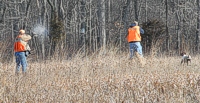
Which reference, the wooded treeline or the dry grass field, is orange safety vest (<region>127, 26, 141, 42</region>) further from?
the dry grass field

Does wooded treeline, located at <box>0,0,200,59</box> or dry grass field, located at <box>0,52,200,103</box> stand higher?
wooded treeline, located at <box>0,0,200,59</box>

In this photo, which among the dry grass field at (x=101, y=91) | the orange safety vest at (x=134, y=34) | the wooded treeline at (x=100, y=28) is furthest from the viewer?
the wooded treeline at (x=100, y=28)

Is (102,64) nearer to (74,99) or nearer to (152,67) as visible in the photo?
(152,67)

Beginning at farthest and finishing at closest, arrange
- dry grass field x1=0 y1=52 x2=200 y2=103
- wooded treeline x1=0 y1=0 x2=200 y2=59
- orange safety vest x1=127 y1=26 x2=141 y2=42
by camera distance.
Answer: wooded treeline x1=0 y1=0 x2=200 y2=59, orange safety vest x1=127 y1=26 x2=141 y2=42, dry grass field x1=0 y1=52 x2=200 y2=103

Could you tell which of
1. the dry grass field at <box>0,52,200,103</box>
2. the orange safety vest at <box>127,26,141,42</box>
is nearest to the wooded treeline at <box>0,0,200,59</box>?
the orange safety vest at <box>127,26,141,42</box>

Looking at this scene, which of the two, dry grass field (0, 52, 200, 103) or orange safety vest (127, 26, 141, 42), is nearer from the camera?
dry grass field (0, 52, 200, 103)

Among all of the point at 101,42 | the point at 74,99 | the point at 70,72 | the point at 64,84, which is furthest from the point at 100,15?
the point at 74,99

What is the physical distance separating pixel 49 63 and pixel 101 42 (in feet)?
26.4

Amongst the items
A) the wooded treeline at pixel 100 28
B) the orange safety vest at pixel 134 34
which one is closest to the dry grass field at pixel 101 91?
the wooded treeline at pixel 100 28

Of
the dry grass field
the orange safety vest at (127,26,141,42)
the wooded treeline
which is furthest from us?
the wooded treeline

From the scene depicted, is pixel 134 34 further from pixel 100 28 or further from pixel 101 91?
pixel 101 91

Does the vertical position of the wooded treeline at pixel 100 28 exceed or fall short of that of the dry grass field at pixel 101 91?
it exceeds it

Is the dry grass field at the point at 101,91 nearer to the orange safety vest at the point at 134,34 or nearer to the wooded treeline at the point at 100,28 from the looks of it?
the wooded treeline at the point at 100,28

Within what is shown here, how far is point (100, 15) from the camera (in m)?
17.1
